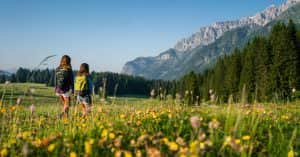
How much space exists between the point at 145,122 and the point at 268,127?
6.80 feet

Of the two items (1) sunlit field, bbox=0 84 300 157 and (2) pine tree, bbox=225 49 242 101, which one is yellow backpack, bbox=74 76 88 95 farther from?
(2) pine tree, bbox=225 49 242 101

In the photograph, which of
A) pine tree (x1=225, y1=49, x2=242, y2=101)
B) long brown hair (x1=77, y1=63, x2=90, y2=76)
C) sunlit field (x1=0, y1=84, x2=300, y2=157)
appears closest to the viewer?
sunlit field (x1=0, y1=84, x2=300, y2=157)

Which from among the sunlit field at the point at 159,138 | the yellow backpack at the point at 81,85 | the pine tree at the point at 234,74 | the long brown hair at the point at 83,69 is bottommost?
the sunlit field at the point at 159,138

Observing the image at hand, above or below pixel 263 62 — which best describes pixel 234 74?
below

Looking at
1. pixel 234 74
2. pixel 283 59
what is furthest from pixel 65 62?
pixel 234 74

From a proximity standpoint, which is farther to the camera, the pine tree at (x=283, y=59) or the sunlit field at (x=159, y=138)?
the pine tree at (x=283, y=59)

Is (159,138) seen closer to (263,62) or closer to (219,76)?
(263,62)

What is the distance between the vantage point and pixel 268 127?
6.13 meters

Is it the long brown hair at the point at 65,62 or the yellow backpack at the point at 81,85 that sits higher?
the long brown hair at the point at 65,62

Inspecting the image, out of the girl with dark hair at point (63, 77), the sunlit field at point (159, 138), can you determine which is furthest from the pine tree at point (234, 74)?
the sunlit field at point (159, 138)

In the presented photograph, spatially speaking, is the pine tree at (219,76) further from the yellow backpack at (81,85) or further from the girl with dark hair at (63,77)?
the girl with dark hair at (63,77)

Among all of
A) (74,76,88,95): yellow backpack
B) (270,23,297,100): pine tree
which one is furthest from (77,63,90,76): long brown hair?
(270,23,297,100): pine tree

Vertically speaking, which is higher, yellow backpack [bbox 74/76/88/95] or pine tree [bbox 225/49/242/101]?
pine tree [bbox 225/49/242/101]

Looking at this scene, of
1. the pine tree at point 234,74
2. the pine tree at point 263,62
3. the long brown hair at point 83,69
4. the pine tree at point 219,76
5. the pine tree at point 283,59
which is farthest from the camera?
the pine tree at point 219,76
